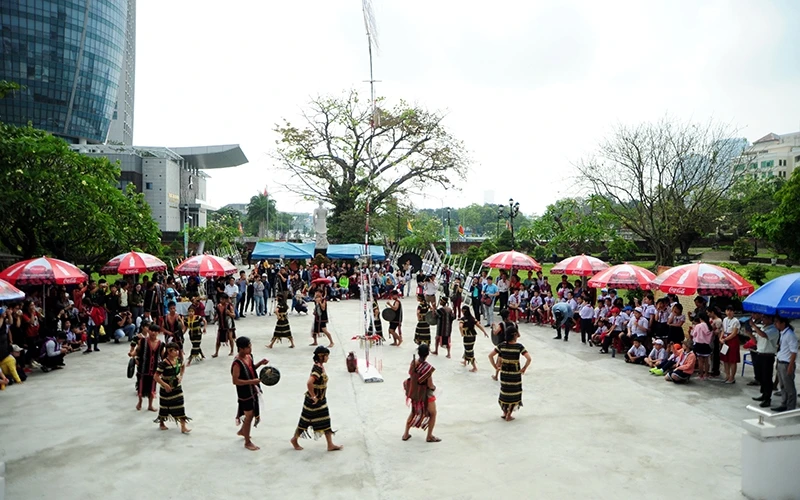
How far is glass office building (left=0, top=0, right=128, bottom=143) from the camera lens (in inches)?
2643

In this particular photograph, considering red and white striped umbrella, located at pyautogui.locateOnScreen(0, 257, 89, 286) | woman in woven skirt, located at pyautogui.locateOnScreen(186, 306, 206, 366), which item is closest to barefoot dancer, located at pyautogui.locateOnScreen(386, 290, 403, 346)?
woman in woven skirt, located at pyautogui.locateOnScreen(186, 306, 206, 366)

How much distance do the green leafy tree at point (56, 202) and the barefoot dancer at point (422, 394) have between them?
45.7 ft

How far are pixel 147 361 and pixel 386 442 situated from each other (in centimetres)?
415

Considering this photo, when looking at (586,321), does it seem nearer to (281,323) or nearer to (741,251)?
(281,323)

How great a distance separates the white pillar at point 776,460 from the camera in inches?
241

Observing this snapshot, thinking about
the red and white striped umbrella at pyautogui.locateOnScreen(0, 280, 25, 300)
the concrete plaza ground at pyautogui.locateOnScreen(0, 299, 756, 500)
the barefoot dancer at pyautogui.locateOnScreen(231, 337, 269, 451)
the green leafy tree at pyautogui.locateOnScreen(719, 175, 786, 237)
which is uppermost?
the green leafy tree at pyautogui.locateOnScreen(719, 175, 786, 237)

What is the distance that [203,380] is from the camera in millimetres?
11633

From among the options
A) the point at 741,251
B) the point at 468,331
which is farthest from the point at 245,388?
the point at 741,251

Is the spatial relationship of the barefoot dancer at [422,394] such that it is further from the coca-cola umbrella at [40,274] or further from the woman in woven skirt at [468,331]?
the coca-cola umbrella at [40,274]

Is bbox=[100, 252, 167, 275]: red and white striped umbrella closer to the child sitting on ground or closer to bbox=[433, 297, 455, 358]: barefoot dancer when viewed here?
bbox=[433, 297, 455, 358]: barefoot dancer

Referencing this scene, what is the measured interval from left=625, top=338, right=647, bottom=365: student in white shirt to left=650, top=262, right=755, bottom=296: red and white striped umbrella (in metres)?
1.50

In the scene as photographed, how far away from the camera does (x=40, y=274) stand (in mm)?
13289

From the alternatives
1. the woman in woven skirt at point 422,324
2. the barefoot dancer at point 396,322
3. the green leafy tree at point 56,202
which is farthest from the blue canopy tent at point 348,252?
the woman in woven skirt at point 422,324

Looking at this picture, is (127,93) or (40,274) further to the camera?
(127,93)
